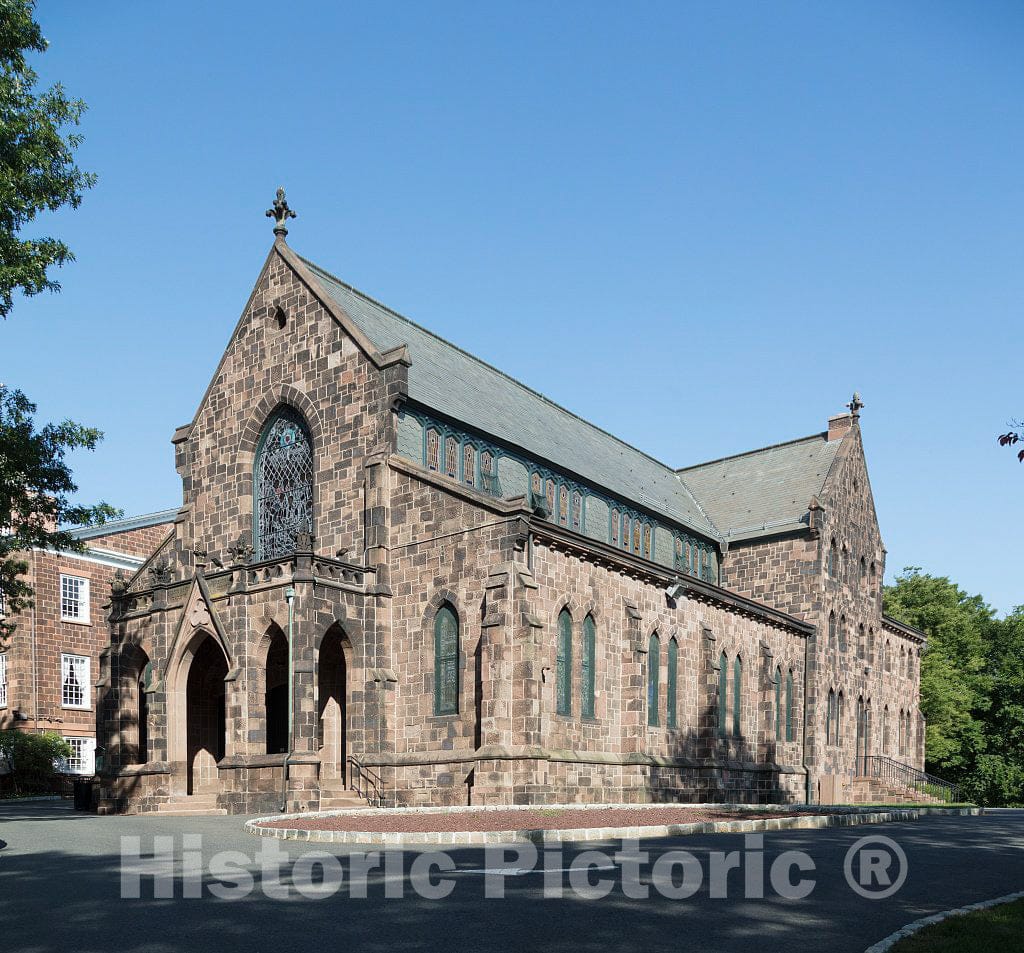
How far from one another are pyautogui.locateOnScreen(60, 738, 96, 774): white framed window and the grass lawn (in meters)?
43.6

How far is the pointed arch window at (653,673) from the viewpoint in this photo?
34188mm

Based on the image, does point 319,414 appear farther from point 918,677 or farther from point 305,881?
point 918,677

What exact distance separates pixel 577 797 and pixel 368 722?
6.05 m

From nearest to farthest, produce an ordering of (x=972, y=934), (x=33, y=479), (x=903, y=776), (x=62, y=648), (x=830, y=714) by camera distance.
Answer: (x=972, y=934) < (x=33, y=479) < (x=830, y=714) < (x=62, y=648) < (x=903, y=776)

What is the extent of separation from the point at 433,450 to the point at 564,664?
770cm

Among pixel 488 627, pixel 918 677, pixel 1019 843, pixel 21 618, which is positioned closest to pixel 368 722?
pixel 488 627

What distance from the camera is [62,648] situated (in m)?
47.8

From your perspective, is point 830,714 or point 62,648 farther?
point 62,648

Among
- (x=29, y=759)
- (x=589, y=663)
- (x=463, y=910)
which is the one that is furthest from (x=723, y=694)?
(x=463, y=910)

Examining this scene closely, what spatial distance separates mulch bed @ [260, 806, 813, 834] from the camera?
19391 mm

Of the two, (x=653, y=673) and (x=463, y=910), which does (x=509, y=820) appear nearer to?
(x=463, y=910)

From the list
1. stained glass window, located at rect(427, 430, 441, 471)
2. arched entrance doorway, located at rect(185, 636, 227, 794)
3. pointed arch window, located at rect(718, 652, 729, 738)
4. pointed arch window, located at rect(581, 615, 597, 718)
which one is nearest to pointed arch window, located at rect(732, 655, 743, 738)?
pointed arch window, located at rect(718, 652, 729, 738)

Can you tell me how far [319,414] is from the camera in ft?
111

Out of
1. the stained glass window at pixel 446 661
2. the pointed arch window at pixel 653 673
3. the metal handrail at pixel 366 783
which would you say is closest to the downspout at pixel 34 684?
the metal handrail at pixel 366 783
